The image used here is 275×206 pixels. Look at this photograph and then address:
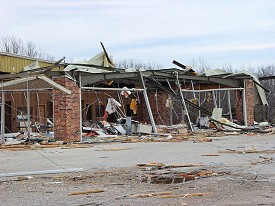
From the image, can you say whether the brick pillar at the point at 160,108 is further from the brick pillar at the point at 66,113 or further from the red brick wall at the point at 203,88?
the brick pillar at the point at 66,113

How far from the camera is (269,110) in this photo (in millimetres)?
42344

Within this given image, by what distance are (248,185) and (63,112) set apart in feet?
46.1

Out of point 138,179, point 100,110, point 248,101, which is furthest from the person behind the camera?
point 100,110

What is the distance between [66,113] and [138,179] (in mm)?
12132

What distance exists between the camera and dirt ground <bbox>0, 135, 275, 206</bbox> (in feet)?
28.1

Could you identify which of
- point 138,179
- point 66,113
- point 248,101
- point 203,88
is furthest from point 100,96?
point 138,179

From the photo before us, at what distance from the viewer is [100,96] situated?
3319cm

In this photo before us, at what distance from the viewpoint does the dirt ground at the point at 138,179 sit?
858cm

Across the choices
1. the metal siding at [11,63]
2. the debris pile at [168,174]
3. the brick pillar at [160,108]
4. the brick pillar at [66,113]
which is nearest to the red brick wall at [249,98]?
the brick pillar at [160,108]

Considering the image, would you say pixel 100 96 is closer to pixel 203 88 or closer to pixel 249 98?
pixel 203 88

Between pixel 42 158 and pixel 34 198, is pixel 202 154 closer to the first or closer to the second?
pixel 42 158

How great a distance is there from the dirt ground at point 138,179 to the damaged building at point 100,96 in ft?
17.1

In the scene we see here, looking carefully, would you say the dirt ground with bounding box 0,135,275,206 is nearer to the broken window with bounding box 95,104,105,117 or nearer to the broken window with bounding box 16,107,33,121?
the broken window with bounding box 16,107,33,121

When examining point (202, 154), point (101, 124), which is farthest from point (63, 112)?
point (202, 154)
